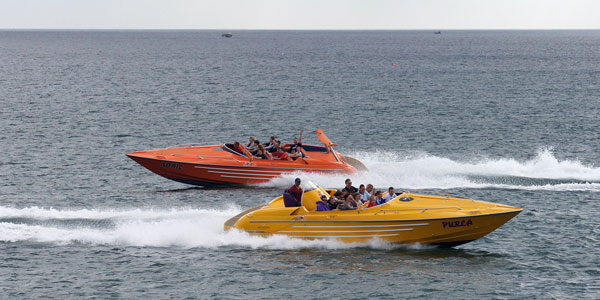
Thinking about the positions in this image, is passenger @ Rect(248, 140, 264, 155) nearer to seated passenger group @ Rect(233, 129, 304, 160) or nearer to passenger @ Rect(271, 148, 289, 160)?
seated passenger group @ Rect(233, 129, 304, 160)

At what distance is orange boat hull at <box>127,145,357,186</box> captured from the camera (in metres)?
35.8

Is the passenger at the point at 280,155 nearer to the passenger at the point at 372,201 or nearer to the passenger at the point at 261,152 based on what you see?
the passenger at the point at 261,152

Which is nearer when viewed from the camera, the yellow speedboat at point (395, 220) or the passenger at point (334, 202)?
the yellow speedboat at point (395, 220)

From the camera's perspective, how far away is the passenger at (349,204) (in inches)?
1009

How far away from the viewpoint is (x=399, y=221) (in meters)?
25.3

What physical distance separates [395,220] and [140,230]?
953cm

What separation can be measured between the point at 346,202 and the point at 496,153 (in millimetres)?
22209

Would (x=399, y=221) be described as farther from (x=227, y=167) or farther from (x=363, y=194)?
(x=227, y=167)

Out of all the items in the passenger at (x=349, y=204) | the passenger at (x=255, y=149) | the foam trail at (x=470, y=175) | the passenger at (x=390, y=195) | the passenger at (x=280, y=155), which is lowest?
the passenger at (x=349, y=204)

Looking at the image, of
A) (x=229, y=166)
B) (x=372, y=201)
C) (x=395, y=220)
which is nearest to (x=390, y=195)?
(x=372, y=201)

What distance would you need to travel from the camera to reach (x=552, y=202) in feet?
108

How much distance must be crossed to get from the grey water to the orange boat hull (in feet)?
1.91

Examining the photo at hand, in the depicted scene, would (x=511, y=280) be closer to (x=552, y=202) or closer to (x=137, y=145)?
(x=552, y=202)

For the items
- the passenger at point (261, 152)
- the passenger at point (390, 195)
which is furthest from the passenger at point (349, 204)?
the passenger at point (261, 152)
